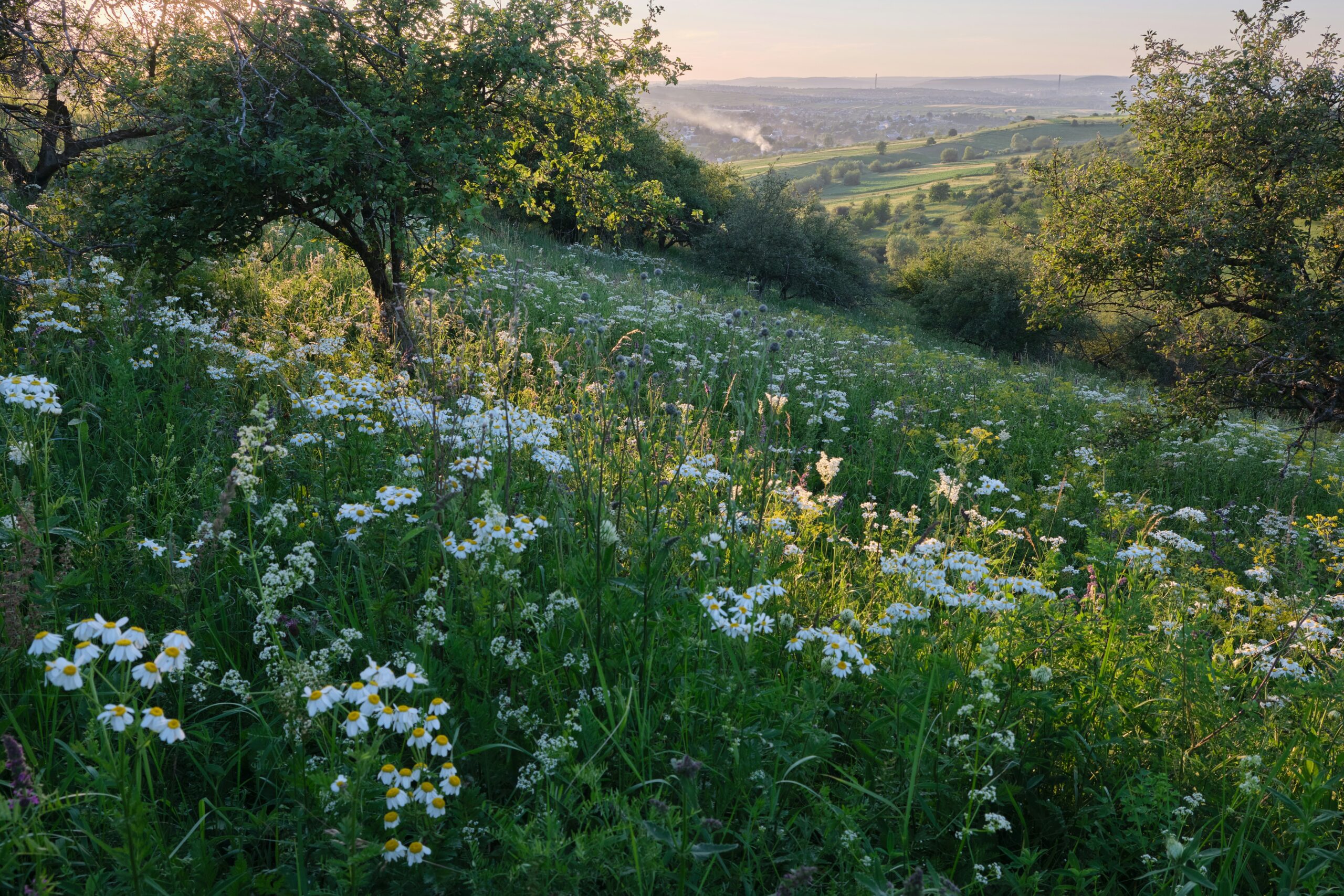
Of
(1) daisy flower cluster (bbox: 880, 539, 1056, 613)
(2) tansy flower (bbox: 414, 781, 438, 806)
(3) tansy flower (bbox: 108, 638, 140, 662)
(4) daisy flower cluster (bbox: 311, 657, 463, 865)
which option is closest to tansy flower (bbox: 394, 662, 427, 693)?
(4) daisy flower cluster (bbox: 311, 657, 463, 865)

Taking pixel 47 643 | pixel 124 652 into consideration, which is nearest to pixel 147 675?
pixel 124 652

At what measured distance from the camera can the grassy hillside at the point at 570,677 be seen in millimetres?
1784

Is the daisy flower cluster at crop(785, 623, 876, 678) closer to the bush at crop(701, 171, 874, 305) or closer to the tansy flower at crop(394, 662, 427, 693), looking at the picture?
the tansy flower at crop(394, 662, 427, 693)

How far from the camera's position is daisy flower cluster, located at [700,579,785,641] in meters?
2.34

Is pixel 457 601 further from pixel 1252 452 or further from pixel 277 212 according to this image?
pixel 1252 452

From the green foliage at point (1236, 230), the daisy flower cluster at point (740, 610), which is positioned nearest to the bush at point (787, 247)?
the green foliage at point (1236, 230)

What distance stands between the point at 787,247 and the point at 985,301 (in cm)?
1059

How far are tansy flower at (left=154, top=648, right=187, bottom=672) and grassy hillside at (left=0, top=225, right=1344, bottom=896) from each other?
2 cm

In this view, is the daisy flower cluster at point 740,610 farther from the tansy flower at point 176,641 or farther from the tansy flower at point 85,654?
the tansy flower at point 85,654

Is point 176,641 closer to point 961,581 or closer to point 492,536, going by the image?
point 492,536

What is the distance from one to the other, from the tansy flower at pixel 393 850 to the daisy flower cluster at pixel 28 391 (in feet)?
7.20

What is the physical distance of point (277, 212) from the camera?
5.65 m

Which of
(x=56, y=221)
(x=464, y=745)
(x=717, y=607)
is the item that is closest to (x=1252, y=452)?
(x=717, y=607)

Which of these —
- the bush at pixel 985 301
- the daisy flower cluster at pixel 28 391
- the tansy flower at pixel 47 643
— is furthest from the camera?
the bush at pixel 985 301
